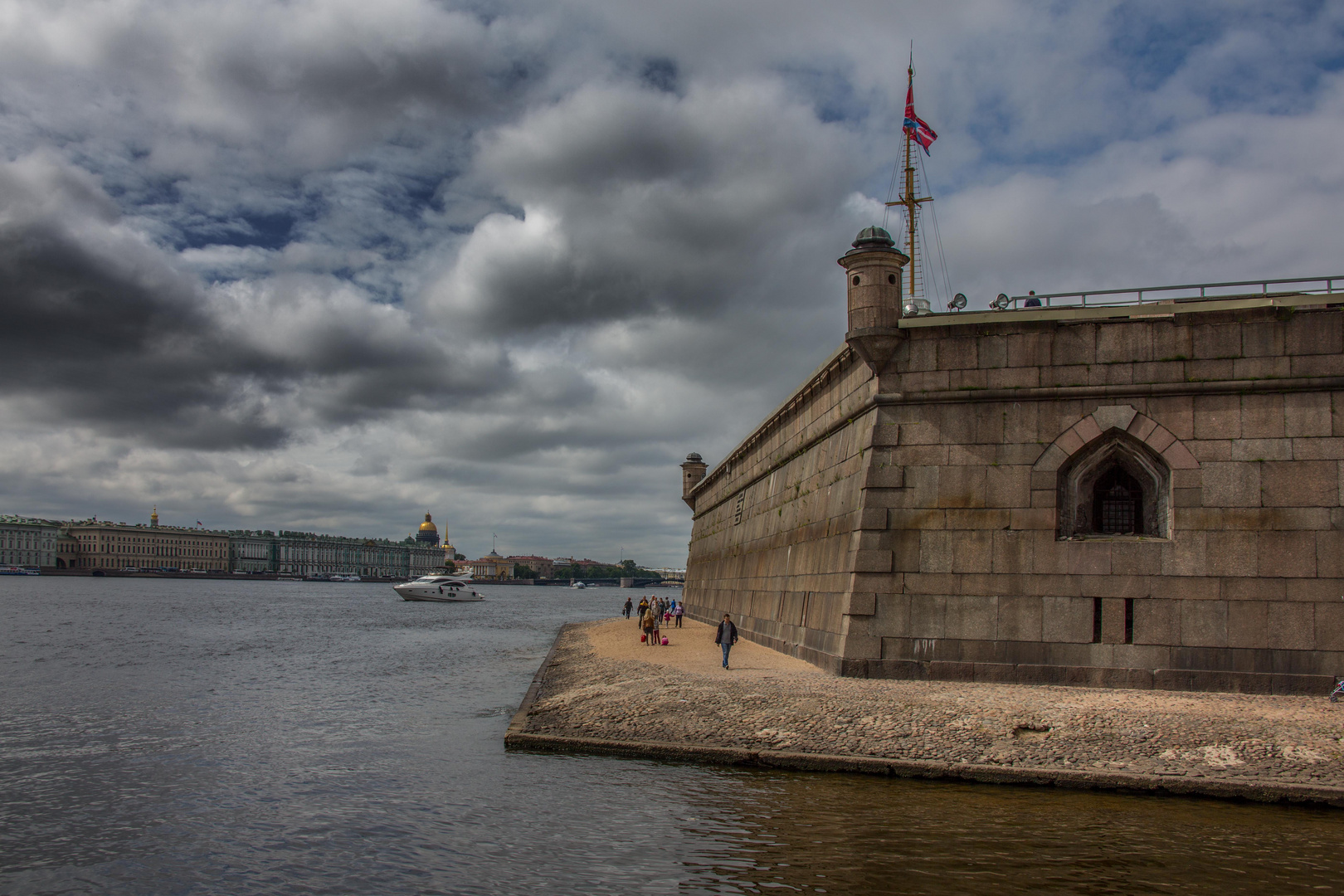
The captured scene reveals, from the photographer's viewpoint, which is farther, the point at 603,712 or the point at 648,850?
the point at 603,712

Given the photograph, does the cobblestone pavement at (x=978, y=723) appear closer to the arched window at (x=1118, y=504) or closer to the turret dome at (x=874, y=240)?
the arched window at (x=1118, y=504)

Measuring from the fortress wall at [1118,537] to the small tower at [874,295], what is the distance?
49 cm

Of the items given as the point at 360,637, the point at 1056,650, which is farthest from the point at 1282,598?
the point at 360,637

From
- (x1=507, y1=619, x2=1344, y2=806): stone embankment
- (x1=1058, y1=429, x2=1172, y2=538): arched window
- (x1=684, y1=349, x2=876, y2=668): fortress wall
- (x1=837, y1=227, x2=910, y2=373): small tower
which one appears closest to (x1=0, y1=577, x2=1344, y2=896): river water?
(x1=507, y1=619, x2=1344, y2=806): stone embankment

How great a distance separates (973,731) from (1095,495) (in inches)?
233

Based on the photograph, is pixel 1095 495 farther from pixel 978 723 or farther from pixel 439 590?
pixel 439 590

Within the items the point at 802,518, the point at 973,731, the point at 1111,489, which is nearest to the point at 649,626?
the point at 802,518

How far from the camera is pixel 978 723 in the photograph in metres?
12.2

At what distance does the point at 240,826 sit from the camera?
10930 millimetres

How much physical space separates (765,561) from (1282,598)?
13.8 metres

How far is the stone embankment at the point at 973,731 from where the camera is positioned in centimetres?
1075

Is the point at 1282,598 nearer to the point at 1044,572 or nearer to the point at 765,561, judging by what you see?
the point at 1044,572

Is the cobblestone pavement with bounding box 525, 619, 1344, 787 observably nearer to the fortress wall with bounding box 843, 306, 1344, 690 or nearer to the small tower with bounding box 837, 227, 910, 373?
the fortress wall with bounding box 843, 306, 1344, 690

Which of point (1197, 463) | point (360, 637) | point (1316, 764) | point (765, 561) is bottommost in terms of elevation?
point (360, 637)
